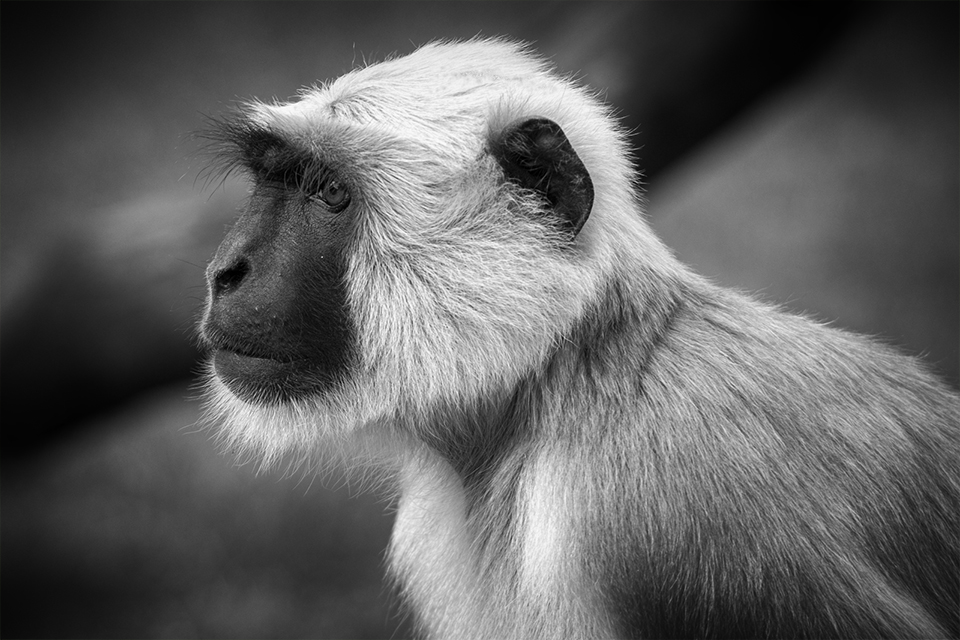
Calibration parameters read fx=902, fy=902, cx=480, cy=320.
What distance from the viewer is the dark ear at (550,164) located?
399 centimetres

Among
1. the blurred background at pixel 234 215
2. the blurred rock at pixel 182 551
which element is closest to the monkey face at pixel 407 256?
the blurred background at pixel 234 215

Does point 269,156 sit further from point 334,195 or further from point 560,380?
point 560,380

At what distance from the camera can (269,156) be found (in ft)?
14.6

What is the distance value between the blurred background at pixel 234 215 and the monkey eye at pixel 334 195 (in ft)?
6.01

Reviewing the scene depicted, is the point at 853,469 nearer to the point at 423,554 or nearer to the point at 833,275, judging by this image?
the point at 423,554

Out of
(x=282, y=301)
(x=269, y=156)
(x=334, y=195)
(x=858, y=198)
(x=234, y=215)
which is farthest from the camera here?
(x=858, y=198)

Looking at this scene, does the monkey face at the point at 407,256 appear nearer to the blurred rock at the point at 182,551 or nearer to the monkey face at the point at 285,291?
the monkey face at the point at 285,291

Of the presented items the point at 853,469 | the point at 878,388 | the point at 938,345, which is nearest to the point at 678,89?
the point at 878,388

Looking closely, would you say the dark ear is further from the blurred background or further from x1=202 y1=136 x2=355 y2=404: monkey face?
the blurred background

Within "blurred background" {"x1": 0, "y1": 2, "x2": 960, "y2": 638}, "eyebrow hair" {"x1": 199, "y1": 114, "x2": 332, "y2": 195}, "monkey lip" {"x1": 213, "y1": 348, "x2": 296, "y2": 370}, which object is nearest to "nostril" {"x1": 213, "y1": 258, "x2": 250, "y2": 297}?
"monkey lip" {"x1": 213, "y1": 348, "x2": 296, "y2": 370}

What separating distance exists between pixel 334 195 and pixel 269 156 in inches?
17.1

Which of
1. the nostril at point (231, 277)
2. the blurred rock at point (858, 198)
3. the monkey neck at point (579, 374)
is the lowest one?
the nostril at point (231, 277)

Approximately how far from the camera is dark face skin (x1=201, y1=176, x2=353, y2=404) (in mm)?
4074

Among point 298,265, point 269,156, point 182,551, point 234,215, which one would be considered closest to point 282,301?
point 298,265
